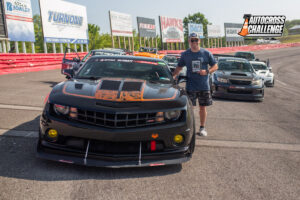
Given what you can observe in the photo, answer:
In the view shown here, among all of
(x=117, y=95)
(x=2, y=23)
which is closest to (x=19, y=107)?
(x=117, y=95)

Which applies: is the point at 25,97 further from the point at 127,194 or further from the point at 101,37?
the point at 101,37

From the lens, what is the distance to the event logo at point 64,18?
99.3 ft

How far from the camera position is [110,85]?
12.9 feet

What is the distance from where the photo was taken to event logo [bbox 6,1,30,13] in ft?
78.3

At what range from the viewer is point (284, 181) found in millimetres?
3459

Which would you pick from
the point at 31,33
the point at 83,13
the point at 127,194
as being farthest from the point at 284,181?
the point at 83,13

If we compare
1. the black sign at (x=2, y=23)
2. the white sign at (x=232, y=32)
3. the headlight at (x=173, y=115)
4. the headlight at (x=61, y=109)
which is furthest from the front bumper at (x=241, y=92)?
the white sign at (x=232, y=32)

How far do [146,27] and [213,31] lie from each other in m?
28.6

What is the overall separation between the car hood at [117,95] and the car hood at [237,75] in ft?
22.4

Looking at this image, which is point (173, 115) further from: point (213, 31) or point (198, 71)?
point (213, 31)

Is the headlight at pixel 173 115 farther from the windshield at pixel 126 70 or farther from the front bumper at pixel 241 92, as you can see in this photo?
the front bumper at pixel 241 92

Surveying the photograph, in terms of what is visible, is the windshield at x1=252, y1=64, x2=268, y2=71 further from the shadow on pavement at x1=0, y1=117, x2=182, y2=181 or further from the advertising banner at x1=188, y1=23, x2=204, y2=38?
the advertising banner at x1=188, y1=23, x2=204, y2=38

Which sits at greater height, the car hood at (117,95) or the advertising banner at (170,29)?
the advertising banner at (170,29)

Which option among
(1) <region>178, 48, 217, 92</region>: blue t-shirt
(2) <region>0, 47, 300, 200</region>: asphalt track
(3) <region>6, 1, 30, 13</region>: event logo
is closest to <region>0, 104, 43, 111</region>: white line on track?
(2) <region>0, 47, 300, 200</region>: asphalt track
